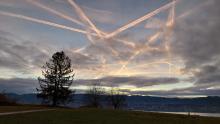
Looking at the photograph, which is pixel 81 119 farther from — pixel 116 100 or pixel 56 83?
pixel 116 100

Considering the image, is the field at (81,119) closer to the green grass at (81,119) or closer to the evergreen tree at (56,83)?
the green grass at (81,119)


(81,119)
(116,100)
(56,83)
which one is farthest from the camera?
(116,100)

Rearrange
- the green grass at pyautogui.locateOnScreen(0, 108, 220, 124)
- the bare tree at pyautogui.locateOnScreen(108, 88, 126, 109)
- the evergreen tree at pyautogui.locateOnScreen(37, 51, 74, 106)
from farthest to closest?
the bare tree at pyautogui.locateOnScreen(108, 88, 126, 109)
the evergreen tree at pyautogui.locateOnScreen(37, 51, 74, 106)
the green grass at pyautogui.locateOnScreen(0, 108, 220, 124)

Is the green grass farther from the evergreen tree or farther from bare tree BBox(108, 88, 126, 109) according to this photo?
bare tree BBox(108, 88, 126, 109)

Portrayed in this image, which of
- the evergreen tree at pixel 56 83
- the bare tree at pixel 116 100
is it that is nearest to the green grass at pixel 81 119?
the evergreen tree at pixel 56 83

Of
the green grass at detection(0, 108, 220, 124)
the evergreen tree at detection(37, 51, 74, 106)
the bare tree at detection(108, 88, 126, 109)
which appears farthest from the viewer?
the bare tree at detection(108, 88, 126, 109)

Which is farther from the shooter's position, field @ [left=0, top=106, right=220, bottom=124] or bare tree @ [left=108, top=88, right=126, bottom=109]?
bare tree @ [left=108, top=88, right=126, bottom=109]

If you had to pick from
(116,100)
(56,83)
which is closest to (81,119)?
(56,83)

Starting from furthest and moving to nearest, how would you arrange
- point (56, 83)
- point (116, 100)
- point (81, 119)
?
point (116, 100)
point (56, 83)
point (81, 119)

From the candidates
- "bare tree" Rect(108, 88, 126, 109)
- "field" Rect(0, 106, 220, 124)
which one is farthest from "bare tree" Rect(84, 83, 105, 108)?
"field" Rect(0, 106, 220, 124)

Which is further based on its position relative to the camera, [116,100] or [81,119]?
[116,100]

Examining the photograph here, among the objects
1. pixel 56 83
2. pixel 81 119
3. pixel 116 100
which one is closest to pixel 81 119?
pixel 81 119

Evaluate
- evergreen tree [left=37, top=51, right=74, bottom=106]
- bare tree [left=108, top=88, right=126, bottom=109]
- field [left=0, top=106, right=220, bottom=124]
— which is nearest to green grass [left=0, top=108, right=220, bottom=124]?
field [left=0, top=106, right=220, bottom=124]

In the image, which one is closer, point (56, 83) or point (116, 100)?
point (56, 83)
